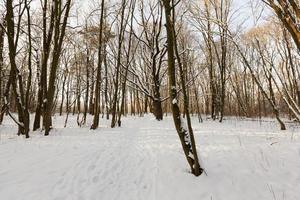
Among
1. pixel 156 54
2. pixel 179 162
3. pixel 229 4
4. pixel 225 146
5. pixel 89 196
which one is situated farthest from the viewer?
pixel 156 54

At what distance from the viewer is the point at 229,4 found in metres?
21.2

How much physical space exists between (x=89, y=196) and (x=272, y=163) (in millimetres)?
4150

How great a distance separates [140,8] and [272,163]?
2128 centimetres

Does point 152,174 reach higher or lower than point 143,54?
lower

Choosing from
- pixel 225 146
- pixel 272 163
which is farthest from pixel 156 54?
pixel 272 163

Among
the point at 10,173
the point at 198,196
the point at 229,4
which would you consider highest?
the point at 229,4

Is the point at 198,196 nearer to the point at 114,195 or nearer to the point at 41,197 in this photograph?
the point at 114,195

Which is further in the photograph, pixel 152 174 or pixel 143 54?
pixel 143 54

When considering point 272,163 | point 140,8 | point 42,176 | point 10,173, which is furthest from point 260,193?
point 140,8

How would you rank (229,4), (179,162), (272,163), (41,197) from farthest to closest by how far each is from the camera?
(229,4), (179,162), (272,163), (41,197)

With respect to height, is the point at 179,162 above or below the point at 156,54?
below

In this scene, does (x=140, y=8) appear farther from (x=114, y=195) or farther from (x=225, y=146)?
(x=114, y=195)

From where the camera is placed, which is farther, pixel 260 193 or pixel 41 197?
pixel 260 193

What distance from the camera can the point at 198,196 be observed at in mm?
4980
